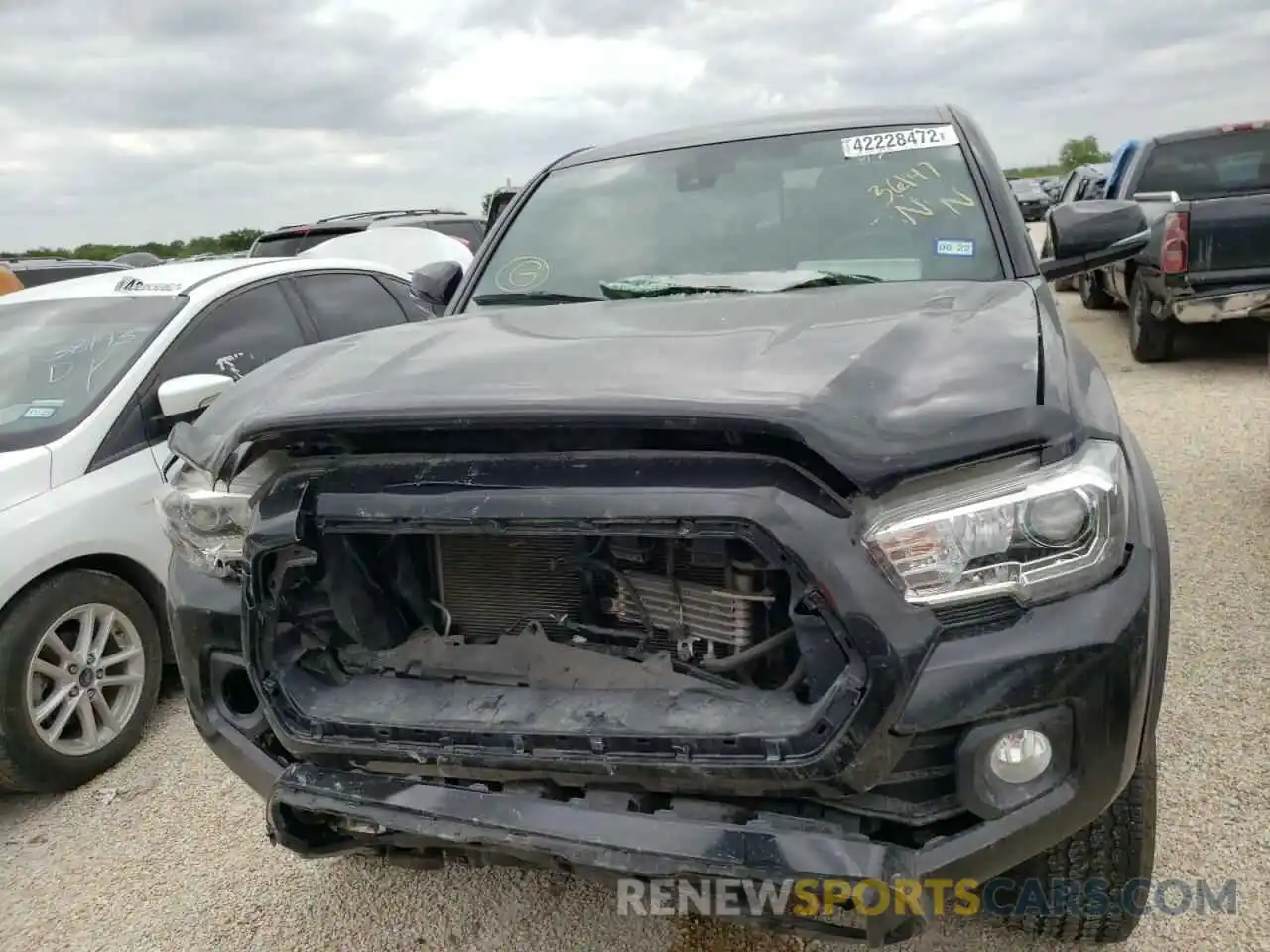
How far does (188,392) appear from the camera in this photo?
143 inches

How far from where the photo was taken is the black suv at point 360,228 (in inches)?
391

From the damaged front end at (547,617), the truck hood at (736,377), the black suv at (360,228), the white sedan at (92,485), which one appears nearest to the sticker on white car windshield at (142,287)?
the white sedan at (92,485)

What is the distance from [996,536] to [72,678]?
307cm

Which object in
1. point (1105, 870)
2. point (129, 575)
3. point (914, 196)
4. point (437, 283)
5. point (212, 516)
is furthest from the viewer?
point (437, 283)

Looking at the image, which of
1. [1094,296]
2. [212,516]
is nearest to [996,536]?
[212,516]

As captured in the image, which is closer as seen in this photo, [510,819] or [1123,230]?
[510,819]

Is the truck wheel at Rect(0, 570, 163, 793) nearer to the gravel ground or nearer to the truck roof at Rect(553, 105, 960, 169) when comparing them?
the gravel ground

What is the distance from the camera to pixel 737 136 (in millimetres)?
3363

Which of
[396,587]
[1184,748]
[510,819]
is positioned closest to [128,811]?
[396,587]

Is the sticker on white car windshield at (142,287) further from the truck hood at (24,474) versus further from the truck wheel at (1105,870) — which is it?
the truck wheel at (1105,870)

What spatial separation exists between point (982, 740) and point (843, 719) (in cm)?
22

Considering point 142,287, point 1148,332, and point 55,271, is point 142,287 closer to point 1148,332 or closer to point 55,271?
point 55,271

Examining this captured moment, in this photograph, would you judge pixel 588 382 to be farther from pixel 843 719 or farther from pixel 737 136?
pixel 737 136

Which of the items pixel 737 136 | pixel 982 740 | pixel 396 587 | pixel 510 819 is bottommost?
pixel 510 819
